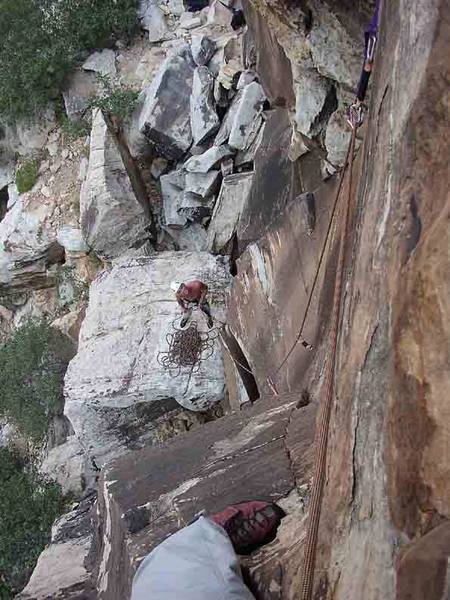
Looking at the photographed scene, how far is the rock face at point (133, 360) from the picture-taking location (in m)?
5.86

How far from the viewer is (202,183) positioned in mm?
7379

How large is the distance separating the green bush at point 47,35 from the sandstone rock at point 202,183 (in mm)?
3180

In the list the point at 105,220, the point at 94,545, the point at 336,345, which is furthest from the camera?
the point at 105,220

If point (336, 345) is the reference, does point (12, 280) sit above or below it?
above

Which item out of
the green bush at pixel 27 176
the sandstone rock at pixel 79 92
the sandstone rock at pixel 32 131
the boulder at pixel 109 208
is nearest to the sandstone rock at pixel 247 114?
the boulder at pixel 109 208

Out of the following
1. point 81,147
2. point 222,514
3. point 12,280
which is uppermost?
point 81,147

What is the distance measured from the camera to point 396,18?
2.11 metres

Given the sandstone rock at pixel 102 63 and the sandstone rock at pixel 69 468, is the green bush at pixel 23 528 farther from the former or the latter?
the sandstone rock at pixel 102 63


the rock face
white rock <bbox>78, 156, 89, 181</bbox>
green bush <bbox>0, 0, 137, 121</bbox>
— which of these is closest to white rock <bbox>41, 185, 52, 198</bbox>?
white rock <bbox>78, 156, 89, 181</bbox>

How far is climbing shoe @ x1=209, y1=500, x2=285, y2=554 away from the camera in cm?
271

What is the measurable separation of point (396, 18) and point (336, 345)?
119 centimetres

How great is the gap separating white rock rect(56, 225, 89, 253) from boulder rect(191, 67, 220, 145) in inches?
83.7

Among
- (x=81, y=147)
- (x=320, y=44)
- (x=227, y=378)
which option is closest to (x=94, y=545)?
(x=227, y=378)

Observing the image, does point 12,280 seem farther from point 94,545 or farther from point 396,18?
point 396,18
